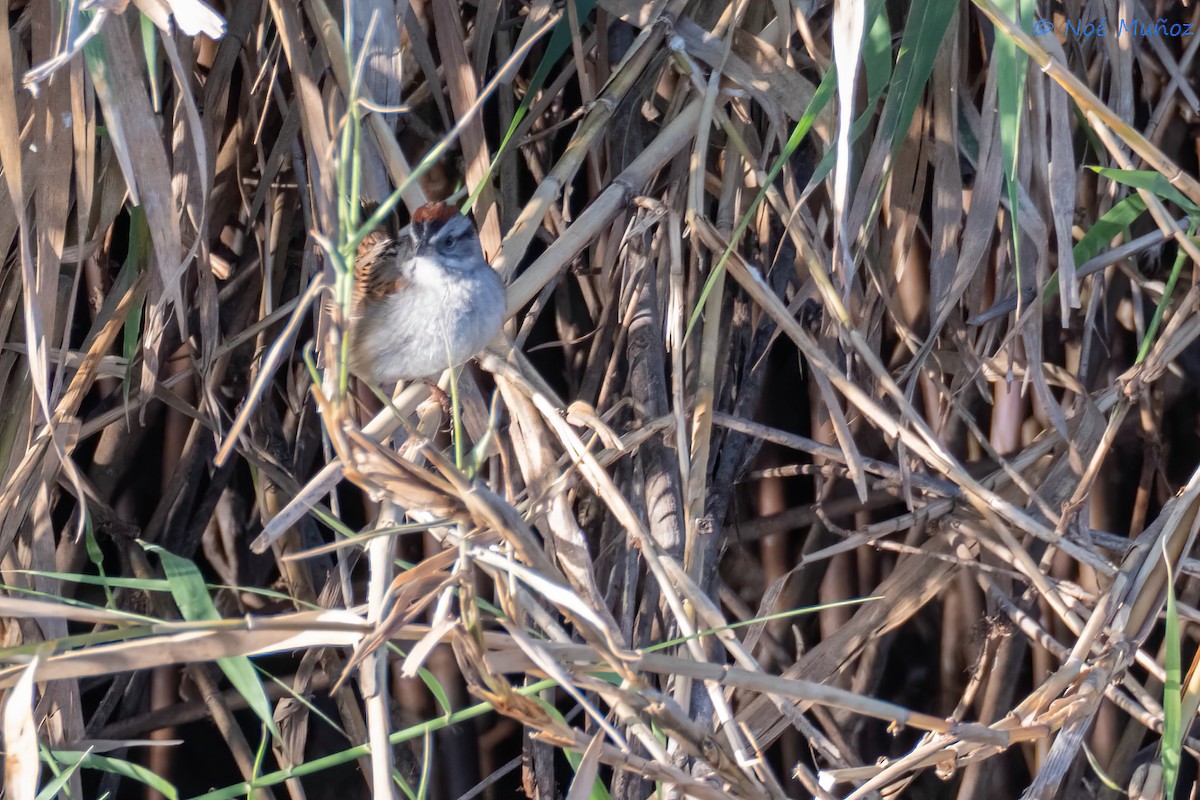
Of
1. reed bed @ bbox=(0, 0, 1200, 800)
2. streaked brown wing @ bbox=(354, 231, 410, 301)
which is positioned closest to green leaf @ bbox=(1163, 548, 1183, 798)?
reed bed @ bbox=(0, 0, 1200, 800)

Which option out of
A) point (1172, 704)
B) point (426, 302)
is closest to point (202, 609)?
point (426, 302)

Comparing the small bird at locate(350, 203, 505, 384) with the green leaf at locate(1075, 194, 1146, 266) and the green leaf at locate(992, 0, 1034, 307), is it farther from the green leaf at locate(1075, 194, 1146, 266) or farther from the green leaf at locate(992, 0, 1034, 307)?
the green leaf at locate(1075, 194, 1146, 266)

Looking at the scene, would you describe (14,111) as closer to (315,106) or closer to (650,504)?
(315,106)

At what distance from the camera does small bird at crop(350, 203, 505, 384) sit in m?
1.46

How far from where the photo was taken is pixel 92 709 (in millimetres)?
1968

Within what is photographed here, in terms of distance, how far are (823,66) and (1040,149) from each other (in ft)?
1.03

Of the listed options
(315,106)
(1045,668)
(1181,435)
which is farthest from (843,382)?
(1181,435)

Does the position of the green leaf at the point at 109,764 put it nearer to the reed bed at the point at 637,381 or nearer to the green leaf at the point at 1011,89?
the reed bed at the point at 637,381

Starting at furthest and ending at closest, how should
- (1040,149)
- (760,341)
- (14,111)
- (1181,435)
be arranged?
(1181,435) < (760,341) < (1040,149) < (14,111)

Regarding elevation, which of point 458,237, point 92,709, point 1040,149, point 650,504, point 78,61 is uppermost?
point 78,61

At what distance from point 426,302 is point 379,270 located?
23 centimetres

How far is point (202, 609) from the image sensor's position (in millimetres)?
1121

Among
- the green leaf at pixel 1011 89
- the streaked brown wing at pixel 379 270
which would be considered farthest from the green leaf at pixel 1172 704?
the streaked brown wing at pixel 379 270

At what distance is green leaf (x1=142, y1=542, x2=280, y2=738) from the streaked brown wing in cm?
69
